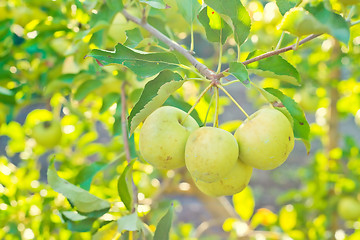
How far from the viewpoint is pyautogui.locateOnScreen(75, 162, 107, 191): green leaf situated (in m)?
0.89

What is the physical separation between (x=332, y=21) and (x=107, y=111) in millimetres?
1177

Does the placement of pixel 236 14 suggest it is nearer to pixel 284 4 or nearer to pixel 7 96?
pixel 284 4

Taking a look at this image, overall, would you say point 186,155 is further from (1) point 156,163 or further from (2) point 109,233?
(2) point 109,233

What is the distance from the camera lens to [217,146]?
0.54 meters

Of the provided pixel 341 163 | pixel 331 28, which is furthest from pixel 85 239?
pixel 341 163

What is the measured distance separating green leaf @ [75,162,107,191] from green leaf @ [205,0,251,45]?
489mm

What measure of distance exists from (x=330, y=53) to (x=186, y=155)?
5.09 ft

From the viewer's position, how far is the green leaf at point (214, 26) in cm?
67

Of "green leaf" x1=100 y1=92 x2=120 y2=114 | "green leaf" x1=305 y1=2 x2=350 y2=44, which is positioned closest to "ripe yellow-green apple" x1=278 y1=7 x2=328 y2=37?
"green leaf" x1=305 y1=2 x2=350 y2=44

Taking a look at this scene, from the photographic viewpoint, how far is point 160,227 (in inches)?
25.0

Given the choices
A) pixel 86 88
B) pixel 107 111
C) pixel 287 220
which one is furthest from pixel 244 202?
pixel 86 88

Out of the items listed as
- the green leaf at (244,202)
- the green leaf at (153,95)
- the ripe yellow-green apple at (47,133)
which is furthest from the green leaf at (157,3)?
the green leaf at (244,202)

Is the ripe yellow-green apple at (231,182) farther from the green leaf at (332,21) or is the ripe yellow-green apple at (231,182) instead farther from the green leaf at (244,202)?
the green leaf at (244,202)

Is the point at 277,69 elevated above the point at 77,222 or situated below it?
above
